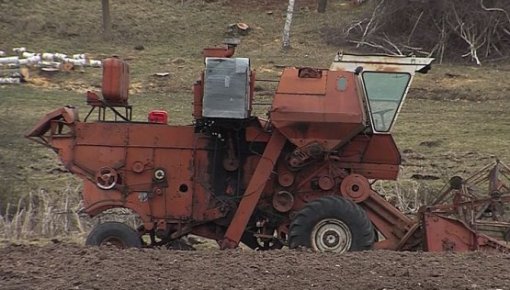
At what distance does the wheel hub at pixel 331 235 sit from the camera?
10320 millimetres

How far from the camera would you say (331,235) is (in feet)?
34.0

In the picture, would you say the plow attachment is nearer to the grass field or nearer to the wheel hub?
the wheel hub

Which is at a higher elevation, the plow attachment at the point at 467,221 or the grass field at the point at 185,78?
the grass field at the point at 185,78

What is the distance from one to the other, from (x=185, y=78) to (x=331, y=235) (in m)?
18.7

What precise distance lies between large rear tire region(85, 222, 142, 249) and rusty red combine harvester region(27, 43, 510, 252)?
0.04 ft

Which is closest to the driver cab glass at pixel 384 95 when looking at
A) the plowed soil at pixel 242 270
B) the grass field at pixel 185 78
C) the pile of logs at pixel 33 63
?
the plowed soil at pixel 242 270

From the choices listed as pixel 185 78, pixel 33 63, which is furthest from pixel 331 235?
pixel 33 63

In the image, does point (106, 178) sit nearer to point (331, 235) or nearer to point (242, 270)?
point (331, 235)

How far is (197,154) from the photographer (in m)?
11.2

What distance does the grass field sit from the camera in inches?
748

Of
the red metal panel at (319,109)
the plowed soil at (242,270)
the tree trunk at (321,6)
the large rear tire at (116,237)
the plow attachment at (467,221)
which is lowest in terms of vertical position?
the plowed soil at (242,270)

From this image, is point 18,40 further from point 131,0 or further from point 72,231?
point 72,231

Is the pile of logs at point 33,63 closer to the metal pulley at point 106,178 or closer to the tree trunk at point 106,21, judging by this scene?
the tree trunk at point 106,21

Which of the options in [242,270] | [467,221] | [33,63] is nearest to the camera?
[242,270]
